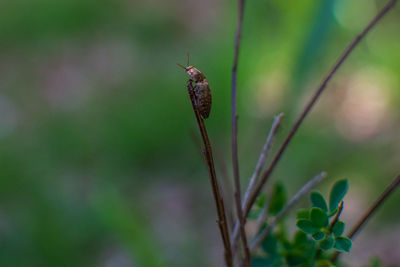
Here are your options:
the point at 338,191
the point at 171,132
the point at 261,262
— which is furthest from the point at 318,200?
the point at 171,132

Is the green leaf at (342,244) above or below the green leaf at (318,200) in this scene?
below

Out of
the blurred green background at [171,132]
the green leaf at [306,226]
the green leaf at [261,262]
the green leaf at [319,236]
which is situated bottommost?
the green leaf at [319,236]

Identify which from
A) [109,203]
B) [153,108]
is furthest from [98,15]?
[109,203]

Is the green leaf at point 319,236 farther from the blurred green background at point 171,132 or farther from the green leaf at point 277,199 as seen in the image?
the blurred green background at point 171,132

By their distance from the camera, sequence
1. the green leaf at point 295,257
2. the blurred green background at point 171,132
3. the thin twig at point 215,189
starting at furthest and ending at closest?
the blurred green background at point 171,132 < the green leaf at point 295,257 < the thin twig at point 215,189

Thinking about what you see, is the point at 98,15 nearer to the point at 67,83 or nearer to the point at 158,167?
the point at 67,83

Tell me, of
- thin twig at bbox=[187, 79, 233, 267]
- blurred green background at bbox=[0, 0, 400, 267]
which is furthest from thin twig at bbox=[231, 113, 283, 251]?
blurred green background at bbox=[0, 0, 400, 267]

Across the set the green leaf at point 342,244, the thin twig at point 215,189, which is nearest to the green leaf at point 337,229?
the green leaf at point 342,244

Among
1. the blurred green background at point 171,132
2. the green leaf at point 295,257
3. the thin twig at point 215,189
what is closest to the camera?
the thin twig at point 215,189
